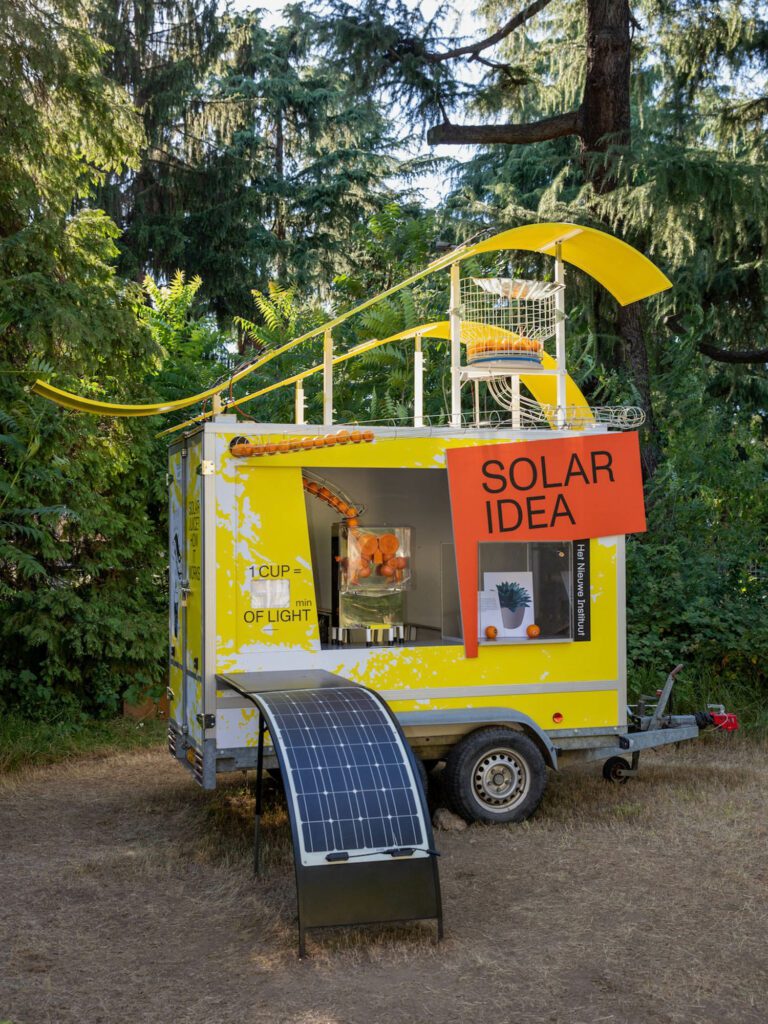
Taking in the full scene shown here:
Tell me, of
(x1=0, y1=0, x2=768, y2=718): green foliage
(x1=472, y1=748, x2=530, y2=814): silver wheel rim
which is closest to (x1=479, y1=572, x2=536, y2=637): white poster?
(x1=472, y1=748, x2=530, y2=814): silver wheel rim

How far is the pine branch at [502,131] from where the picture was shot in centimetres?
1455

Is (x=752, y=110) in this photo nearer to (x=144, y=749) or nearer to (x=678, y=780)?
(x=678, y=780)

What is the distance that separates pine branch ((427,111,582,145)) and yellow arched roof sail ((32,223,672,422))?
22.0 feet

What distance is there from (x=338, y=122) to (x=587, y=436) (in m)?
18.4

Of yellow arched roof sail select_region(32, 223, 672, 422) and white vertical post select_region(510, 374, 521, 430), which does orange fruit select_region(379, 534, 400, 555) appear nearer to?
white vertical post select_region(510, 374, 521, 430)

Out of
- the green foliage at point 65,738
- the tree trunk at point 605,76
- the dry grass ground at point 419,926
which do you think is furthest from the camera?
the tree trunk at point 605,76

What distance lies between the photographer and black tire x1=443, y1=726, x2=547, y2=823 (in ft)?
24.3

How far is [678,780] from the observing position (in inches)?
340

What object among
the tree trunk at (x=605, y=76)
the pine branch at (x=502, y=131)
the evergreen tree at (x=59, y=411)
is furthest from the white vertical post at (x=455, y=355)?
the pine branch at (x=502, y=131)

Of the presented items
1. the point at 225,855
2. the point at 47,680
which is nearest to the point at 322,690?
the point at 225,855

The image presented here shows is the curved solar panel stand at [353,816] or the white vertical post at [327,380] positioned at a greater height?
the white vertical post at [327,380]

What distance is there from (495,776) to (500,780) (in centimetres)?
5

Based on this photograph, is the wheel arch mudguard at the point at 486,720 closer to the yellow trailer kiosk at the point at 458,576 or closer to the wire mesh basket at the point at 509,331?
the yellow trailer kiosk at the point at 458,576

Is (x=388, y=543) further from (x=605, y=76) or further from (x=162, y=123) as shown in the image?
(x=162, y=123)
